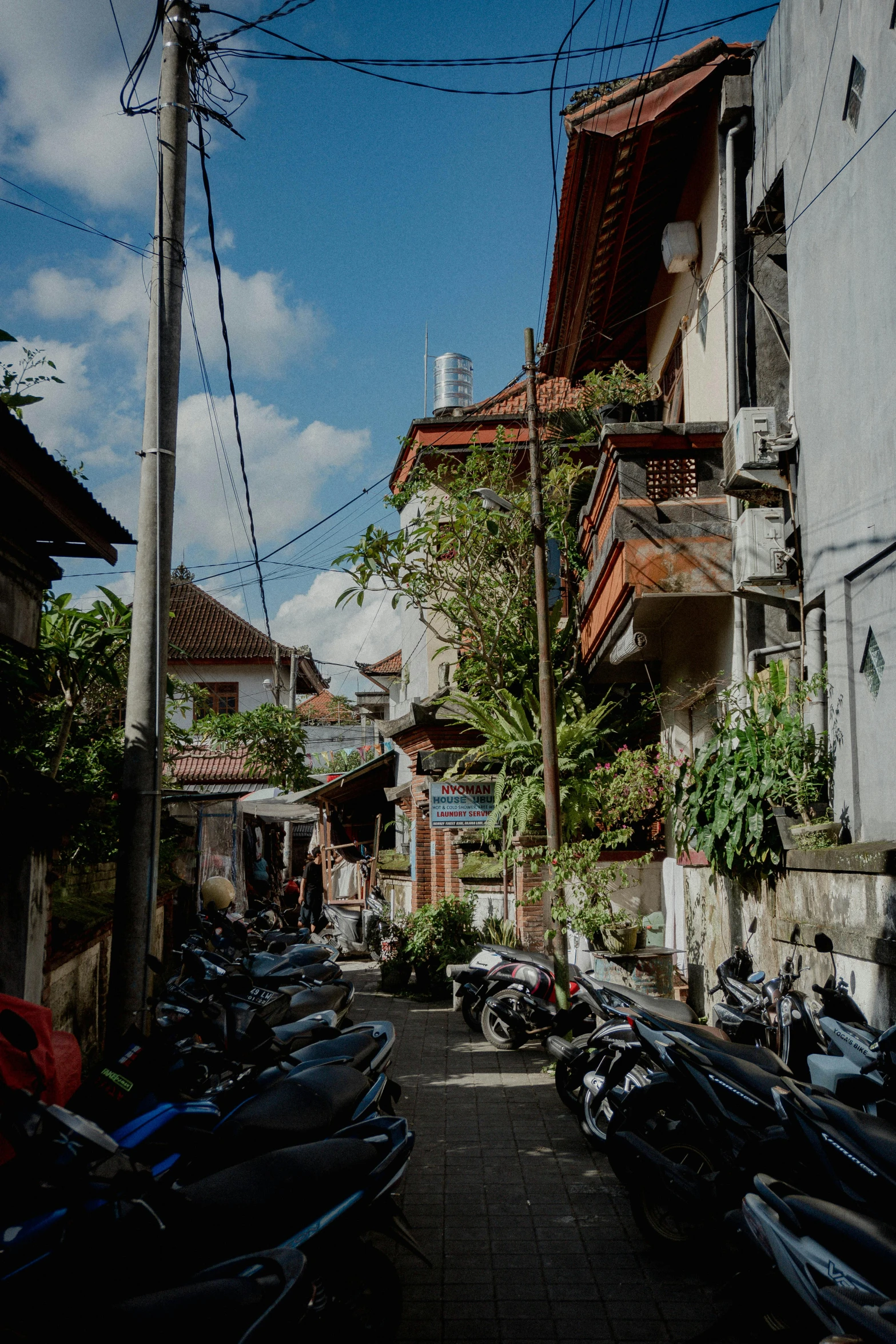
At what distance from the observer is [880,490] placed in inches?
255

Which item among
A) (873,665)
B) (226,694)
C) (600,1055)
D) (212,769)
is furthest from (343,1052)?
(226,694)

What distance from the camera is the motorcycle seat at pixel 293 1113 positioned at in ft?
13.6

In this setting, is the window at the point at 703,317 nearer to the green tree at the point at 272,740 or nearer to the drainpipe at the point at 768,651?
the drainpipe at the point at 768,651

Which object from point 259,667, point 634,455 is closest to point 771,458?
point 634,455

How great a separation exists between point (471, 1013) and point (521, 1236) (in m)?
5.68

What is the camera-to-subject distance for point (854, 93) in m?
6.98

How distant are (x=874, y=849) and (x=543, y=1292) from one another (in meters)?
2.77

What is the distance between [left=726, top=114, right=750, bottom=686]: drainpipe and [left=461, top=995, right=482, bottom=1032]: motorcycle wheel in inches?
165

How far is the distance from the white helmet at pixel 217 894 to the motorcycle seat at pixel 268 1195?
8447 mm

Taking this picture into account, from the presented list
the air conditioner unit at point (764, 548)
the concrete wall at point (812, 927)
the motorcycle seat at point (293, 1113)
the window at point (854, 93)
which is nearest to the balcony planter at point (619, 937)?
the concrete wall at point (812, 927)

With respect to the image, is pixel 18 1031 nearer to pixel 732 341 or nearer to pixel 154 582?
pixel 154 582

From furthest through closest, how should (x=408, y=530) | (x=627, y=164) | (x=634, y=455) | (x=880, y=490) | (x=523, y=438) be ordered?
(x=523, y=438)
(x=408, y=530)
(x=627, y=164)
(x=634, y=455)
(x=880, y=490)

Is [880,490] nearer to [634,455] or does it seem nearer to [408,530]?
[634,455]

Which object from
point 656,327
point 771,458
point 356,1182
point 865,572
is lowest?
point 356,1182
